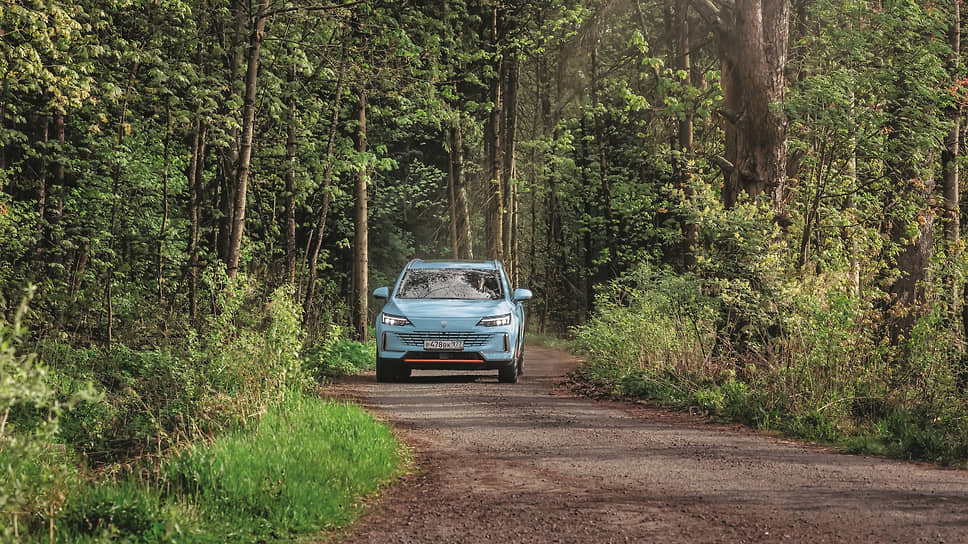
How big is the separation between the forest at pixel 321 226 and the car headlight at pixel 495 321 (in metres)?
2.06

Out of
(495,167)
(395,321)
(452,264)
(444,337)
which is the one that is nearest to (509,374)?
(444,337)

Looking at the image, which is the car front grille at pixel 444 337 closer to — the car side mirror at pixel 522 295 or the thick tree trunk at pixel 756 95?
the car side mirror at pixel 522 295

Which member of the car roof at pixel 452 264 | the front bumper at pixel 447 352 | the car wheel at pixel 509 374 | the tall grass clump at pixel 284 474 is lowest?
the car wheel at pixel 509 374

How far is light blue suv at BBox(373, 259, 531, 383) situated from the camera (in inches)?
583

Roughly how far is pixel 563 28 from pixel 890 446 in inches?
934

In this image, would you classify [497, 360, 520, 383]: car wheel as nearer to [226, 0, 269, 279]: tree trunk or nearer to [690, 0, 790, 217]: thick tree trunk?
[690, 0, 790, 217]: thick tree trunk

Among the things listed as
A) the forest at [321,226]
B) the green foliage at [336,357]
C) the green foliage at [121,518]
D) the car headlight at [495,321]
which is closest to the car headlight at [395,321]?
the car headlight at [495,321]

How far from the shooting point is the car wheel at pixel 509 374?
15.8 metres

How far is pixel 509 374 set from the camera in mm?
15992

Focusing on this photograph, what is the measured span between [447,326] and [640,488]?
24.4 ft

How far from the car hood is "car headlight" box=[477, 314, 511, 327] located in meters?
0.08

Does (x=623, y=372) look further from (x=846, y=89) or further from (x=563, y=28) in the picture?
(x=563, y=28)

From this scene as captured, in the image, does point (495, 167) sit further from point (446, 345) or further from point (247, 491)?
point (247, 491)

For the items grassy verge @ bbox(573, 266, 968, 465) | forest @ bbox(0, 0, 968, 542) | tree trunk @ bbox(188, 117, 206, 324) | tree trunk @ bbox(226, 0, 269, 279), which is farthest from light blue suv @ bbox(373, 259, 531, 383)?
tree trunk @ bbox(188, 117, 206, 324)
